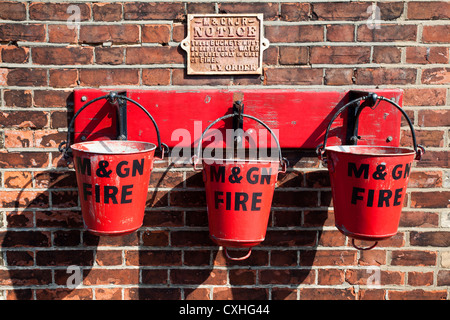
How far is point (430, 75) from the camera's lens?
1.69 m

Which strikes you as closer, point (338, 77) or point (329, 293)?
point (338, 77)

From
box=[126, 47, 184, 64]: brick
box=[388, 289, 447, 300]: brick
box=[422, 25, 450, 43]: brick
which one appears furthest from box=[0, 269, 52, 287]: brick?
box=[422, 25, 450, 43]: brick

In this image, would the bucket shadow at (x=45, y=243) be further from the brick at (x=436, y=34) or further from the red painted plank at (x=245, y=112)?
the brick at (x=436, y=34)

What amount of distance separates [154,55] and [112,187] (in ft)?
2.08

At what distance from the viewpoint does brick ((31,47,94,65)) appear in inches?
66.0

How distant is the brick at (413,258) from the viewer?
1772 mm

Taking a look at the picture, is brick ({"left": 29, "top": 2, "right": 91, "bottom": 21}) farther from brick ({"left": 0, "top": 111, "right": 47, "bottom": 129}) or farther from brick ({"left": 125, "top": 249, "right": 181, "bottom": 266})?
brick ({"left": 125, "top": 249, "right": 181, "bottom": 266})

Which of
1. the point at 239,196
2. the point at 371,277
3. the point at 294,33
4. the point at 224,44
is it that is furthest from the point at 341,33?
the point at 371,277

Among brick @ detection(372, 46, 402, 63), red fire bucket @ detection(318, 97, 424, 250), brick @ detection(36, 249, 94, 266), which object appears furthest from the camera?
brick @ detection(36, 249, 94, 266)

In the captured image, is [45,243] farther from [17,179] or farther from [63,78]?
[63,78]

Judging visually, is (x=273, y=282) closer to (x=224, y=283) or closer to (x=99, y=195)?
(x=224, y=283)

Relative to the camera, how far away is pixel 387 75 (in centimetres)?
169

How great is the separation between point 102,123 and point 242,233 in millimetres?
774

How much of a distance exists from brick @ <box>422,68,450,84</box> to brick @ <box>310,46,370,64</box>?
26cm
